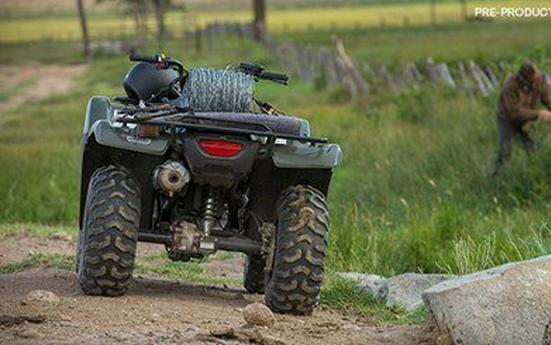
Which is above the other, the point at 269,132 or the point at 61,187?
the point at 269,132

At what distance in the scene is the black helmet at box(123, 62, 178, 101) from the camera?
11.6 meters

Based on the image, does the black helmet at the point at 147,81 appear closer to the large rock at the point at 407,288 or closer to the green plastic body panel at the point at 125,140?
the green plastic body panel at the point at 125,140

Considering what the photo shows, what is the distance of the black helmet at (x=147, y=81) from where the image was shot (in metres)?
11.6

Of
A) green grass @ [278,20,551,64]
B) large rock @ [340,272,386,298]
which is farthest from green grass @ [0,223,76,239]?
green grass @ [278,20,551,64]

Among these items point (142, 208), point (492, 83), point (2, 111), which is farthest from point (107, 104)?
point (2, 111)

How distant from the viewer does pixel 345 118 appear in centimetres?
2911

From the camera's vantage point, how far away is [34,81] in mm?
58562

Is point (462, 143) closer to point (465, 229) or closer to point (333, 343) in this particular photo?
point (465, 229)

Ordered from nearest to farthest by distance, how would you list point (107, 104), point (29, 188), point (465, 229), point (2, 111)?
point (107, 104)
point (465, 229)
point (29, 188)
point (2, 111)

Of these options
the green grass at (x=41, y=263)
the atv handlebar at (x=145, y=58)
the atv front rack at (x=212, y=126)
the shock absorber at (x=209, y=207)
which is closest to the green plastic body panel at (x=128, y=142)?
the atv front rack at (x=212, y=126)

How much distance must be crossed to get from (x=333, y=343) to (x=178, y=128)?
2.08 metres

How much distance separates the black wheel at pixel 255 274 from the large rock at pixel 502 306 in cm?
336

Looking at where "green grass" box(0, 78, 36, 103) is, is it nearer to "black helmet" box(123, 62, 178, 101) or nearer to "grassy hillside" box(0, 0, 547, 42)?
"grassy hillside" box(0, 0, 547, 42)

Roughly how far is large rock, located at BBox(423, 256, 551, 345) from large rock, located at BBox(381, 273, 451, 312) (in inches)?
97.1
